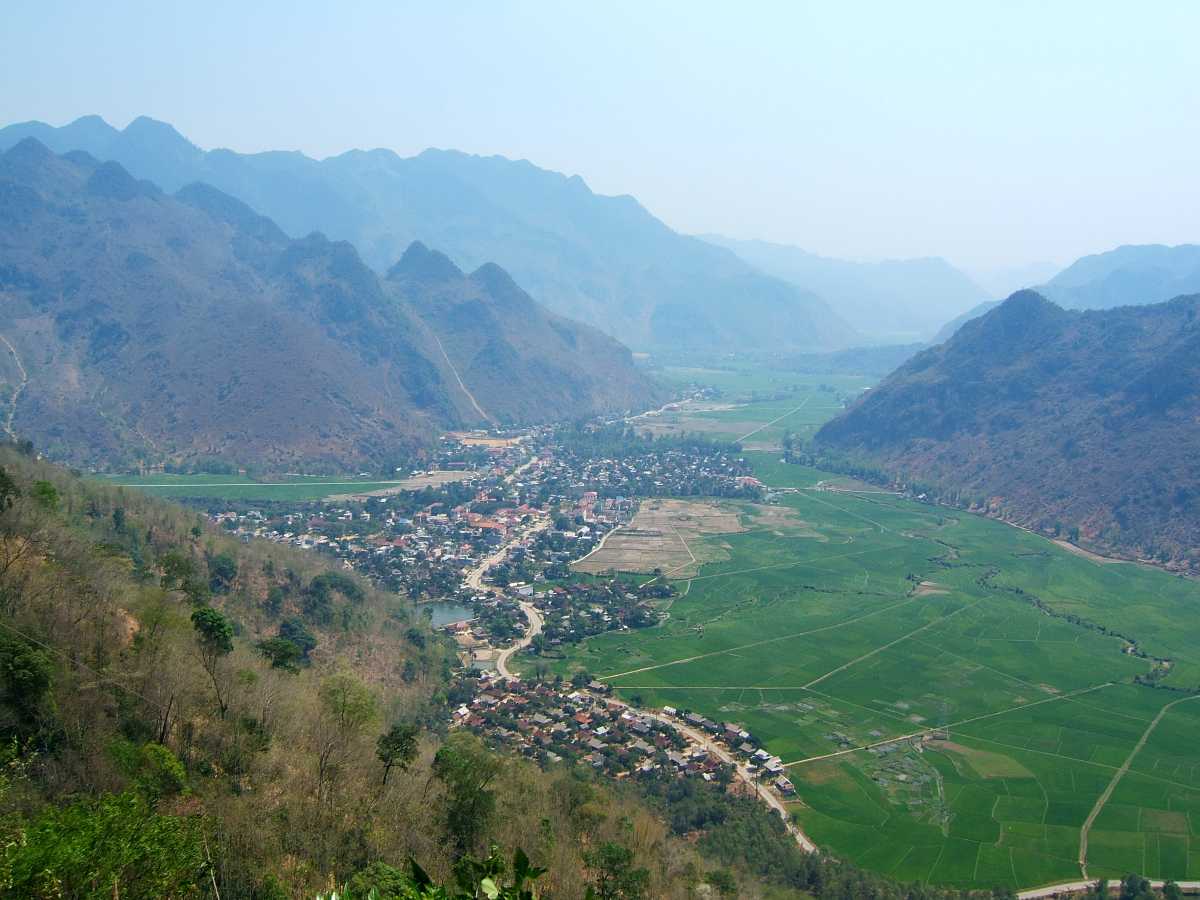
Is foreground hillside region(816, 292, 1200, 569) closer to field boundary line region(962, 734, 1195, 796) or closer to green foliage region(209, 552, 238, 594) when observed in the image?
field boundary line region(962, 734, 1195, 796)

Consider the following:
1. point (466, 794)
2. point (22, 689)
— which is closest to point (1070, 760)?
point (466, 794)

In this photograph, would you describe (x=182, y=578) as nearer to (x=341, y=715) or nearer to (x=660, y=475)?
(x=341, y=715)

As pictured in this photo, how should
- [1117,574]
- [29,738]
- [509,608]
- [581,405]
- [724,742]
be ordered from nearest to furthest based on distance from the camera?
[29,738], [724,742], [509,608], [1117,574], [581,405]

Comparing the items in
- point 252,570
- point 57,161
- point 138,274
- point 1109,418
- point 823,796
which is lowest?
point 823,796

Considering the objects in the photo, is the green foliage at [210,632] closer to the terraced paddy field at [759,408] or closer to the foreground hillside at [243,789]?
the foreground hillside at [243,789]

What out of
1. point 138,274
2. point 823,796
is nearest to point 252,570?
point 823,796

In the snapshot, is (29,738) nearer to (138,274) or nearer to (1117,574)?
(1117,574)

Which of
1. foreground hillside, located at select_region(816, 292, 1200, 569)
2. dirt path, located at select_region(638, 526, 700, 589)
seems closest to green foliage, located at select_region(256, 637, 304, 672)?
dirt path, located at select_region(638, 526, 700, 589)

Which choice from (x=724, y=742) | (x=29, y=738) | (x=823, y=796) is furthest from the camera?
(x=724, y=742)
